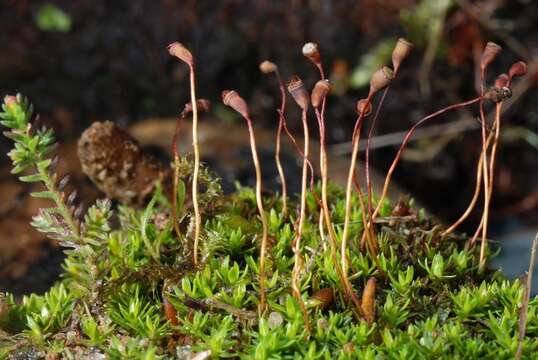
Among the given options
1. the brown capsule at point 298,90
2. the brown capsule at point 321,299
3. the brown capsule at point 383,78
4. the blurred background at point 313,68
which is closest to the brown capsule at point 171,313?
the brown capsule at point 321,299

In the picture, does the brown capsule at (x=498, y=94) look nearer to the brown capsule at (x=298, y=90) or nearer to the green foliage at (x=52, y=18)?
the brown capsule at (x=298, y=90)

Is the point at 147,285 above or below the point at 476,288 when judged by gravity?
above

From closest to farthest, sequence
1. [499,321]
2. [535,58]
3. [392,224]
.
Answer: [499,321]
[392,224]
[535,58]

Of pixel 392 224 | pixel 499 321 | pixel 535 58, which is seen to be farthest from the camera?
pixel 535 58

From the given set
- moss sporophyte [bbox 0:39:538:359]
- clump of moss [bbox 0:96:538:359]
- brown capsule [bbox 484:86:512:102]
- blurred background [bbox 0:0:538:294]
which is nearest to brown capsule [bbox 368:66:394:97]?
moss sporophyte [bbox 0:39:538:359]

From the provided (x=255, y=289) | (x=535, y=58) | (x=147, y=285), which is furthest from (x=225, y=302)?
(x=535, y=58)

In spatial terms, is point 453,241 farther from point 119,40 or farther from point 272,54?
point 119,40

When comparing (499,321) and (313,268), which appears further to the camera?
(313,268)

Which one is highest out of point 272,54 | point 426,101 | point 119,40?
point 119,40

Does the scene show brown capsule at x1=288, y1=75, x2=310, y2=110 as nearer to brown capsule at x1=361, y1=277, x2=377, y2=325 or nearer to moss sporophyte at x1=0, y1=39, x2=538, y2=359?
moss sporophyte at x1=0, y1=39, x2=538, y2=359
